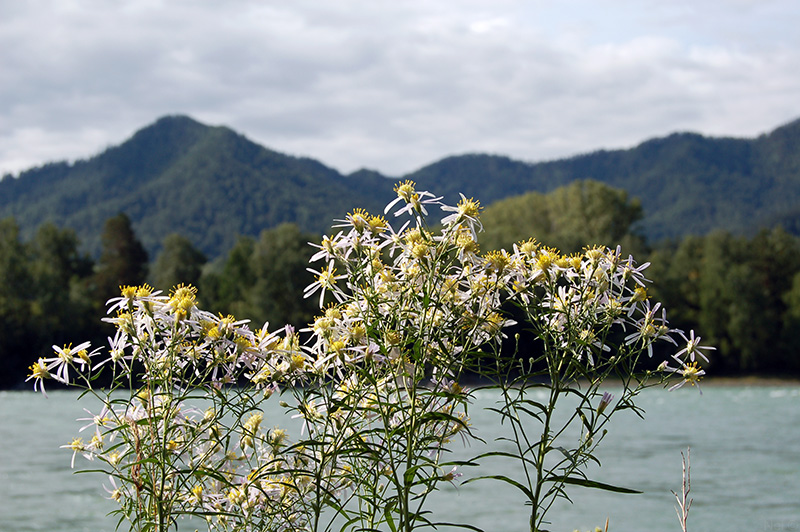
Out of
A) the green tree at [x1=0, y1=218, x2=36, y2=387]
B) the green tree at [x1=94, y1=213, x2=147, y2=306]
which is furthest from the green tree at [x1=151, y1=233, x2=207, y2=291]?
the green tree at [x1=0, y1=218, x2=36, y2=387]

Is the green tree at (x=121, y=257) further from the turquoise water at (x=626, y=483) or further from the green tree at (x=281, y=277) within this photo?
the turquoise water at (x=626, y=483)

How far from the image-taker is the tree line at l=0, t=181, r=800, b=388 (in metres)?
59.5

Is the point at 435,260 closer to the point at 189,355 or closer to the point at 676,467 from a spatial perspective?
the point at 189,355

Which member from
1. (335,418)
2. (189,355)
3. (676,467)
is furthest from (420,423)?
(676,467)

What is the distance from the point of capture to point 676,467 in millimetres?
24406

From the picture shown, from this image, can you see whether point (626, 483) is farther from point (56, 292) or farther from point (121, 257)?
point (121, 257)

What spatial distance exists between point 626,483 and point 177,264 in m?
58.9

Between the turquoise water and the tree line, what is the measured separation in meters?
22.7

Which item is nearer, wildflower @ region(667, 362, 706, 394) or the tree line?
wildflower @ region(667, 362, 706, 394)

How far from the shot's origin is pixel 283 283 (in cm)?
6359

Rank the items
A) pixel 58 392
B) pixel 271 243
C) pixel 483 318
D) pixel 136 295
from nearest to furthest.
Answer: pixel 136 295
pixel 483 318
pixel 58 392
pixel 271 243

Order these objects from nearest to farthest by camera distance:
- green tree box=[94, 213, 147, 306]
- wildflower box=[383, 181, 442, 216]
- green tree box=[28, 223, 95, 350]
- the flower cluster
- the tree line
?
1. the flower cluster
2. wildflower box=[383, 181, 442, 216]
3. green tree box=[28, 223, 95, 350]
4. the tree line
5. green tree box=[94, 213, 147, 306]

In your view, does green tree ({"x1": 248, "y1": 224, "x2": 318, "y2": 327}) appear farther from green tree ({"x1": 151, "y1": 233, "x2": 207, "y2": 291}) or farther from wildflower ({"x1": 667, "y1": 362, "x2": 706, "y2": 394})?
wildflower ({"x1": 667, "y1": 362, "x2": 706, "y2": 394})

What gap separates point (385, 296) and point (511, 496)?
18.1 m
